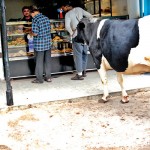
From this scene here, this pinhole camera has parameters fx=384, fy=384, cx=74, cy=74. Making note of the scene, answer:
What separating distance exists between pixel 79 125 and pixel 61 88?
2.46m

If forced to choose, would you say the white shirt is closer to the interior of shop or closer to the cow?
the interior of shop

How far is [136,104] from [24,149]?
8.72 ft

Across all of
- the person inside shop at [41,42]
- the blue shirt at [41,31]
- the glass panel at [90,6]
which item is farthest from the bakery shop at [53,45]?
the glass panel at [90,6]

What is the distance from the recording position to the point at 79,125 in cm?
600

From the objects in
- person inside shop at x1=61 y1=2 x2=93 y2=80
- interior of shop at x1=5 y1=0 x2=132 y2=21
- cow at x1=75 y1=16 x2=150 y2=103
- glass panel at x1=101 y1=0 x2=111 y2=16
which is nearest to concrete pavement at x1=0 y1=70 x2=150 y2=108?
person inside shop at x1=61 y1=2 x2=93 y2=80

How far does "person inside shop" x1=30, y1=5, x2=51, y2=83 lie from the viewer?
8.62m

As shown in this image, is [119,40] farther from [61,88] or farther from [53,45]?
[53,45]

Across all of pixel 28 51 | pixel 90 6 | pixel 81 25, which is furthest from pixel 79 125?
pixel 90 6

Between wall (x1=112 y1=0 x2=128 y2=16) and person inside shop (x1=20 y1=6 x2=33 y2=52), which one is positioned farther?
wall (x1=112 y1=0 x2=128 y2=16)

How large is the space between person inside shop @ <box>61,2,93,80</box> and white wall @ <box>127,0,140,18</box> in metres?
1.69

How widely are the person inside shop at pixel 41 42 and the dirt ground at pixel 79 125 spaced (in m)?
1.86

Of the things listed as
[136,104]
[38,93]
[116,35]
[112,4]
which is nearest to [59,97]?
[38,93]

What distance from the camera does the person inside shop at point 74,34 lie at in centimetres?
881

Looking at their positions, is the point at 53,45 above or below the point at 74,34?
below
